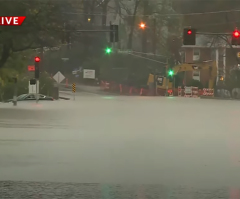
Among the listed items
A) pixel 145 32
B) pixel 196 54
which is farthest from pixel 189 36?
pixel 145 32

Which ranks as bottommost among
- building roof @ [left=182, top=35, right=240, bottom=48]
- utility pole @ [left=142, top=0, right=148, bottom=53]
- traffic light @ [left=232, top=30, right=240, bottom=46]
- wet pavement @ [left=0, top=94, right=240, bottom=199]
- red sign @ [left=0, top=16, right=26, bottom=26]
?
wet pavement @ [left=0, top=94, right=240, bottom=199]

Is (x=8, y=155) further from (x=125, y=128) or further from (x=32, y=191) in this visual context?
(x=125, y=128)

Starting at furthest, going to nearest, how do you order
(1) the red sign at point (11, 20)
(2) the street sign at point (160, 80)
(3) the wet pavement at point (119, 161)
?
(2) the street sign at point (160, 80) < (1) the red sign at point (11, 20) < (3) the wet pavement at point (119, 161)

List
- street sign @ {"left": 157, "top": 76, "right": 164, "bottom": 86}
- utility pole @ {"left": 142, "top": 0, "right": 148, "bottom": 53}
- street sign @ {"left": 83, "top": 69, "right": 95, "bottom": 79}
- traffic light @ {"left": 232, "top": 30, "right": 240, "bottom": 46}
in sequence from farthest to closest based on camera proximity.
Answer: utility pole @ {"left": 142, "top": 0, "right": 148, "bottom": 53}
street sign @ {"left": 83, "top": 69, "right": 95, "bottom": 79}
street sign @ {"left": 157, "top": 76, "right": 164, "bottom": 86}
traffic light @ {"left": 232, "top": 30, "right": 240, "bottom": 46}

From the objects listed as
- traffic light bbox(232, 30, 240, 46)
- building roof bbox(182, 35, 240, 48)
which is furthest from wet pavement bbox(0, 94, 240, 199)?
building roof bbox(182, 35, 240, 48)

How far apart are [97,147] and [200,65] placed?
55044 millimetres

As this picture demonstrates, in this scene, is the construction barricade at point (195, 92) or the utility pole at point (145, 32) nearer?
the construction barricade at point (195, 92)

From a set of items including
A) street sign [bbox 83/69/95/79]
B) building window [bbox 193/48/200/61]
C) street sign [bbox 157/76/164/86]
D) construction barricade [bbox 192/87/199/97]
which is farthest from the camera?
street sign [bbox 83/69/95/79]

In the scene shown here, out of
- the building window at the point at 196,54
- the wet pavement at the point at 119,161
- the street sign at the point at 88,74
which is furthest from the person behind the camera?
the street sign at the point at 88,74

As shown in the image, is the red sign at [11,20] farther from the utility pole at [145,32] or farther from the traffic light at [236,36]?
the utility pole at [145,32]

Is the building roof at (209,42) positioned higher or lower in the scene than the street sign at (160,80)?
higher

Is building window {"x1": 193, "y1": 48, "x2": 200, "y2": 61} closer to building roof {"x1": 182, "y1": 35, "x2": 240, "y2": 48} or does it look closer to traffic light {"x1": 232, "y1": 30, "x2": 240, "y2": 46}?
building roof {"x1": 182, "y1": 35, "x2": 240, "y2": 48}

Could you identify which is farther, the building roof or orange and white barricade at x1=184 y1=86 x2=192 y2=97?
the building roof

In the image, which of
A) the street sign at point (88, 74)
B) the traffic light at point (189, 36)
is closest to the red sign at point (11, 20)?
the traffic light at point (189, 36)
